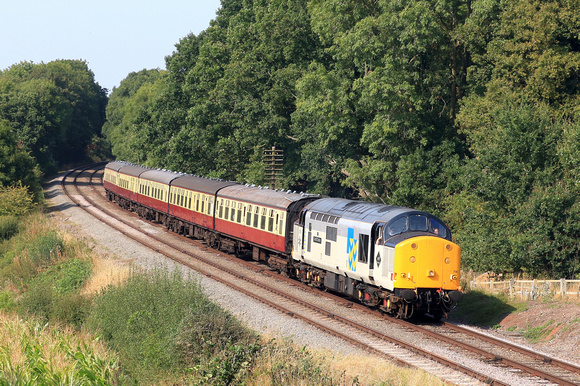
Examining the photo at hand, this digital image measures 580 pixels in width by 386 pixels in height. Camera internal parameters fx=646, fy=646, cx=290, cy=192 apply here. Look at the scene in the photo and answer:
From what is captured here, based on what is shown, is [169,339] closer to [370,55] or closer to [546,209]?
[546,209]

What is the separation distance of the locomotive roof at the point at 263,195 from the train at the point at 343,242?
0.05m

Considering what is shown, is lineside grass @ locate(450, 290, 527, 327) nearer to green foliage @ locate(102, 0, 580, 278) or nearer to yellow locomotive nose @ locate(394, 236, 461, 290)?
yellow locomotive nose @ locate(394, 236, 461, 290)

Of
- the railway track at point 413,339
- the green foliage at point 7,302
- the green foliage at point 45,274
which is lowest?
the green foliage at point 7,302

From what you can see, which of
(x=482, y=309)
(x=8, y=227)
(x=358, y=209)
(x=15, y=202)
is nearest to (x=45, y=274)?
(x=8, y=227)

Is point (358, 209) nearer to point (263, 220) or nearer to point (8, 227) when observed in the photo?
point (263, 220)

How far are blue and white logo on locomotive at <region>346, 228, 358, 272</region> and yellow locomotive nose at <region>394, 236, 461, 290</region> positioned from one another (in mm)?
2394

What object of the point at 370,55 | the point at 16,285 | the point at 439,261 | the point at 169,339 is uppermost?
the point at 370,55

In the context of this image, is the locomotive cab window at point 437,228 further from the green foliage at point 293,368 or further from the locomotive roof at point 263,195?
the locomotive roof at point 263,195

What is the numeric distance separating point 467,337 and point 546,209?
1157 cm

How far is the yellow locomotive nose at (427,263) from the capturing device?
63.6ft

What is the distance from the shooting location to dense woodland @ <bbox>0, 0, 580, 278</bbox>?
3034 cm

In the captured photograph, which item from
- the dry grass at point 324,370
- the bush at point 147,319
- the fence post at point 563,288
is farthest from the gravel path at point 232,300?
the fence post at point 563,288

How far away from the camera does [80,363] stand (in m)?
15.0

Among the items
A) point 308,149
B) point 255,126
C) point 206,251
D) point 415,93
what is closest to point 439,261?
point 206,251
